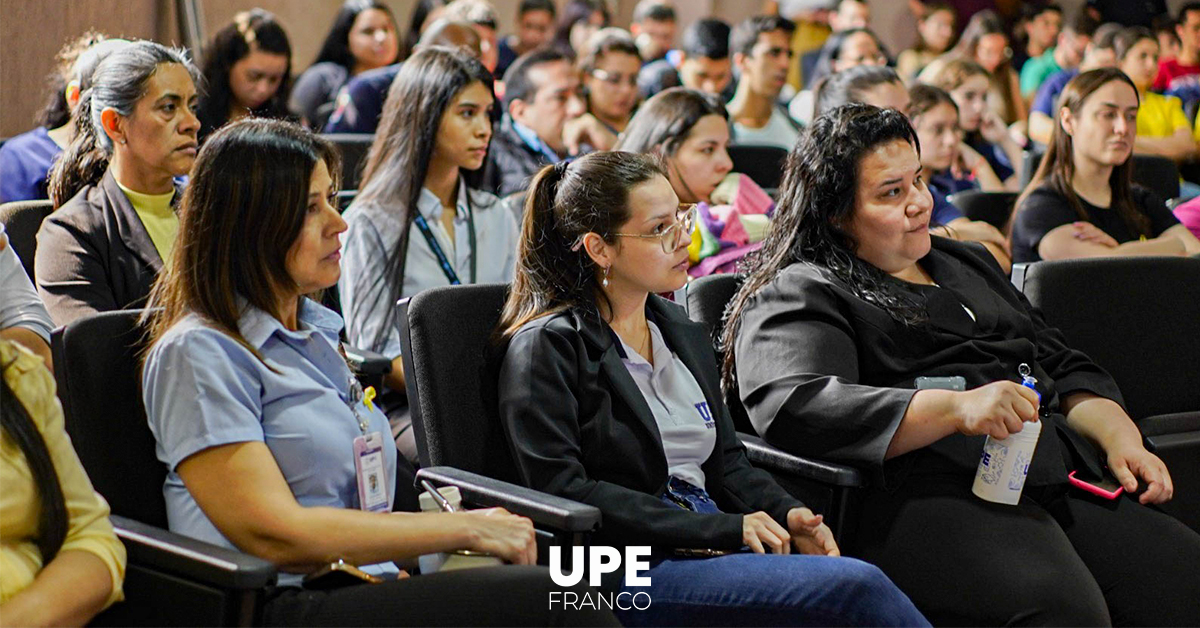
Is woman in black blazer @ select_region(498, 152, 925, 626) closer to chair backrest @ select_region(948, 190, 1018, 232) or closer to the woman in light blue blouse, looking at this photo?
the woman in light blue blouse

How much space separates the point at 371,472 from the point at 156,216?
121cm

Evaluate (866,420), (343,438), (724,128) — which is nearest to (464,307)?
(343,438)

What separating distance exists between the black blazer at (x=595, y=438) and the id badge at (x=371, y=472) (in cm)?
23

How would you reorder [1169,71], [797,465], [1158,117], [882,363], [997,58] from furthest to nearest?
[1169,71] → [997,58] → [1158,117] → [882,363] → [797,465]

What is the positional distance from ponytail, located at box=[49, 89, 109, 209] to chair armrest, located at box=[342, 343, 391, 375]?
714 mm

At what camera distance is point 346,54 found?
18.6 feet

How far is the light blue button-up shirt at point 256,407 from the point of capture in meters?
1.63

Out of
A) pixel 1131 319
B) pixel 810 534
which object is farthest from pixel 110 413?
pixel 1131 319

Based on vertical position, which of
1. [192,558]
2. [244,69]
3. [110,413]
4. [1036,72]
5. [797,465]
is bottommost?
[797,465]

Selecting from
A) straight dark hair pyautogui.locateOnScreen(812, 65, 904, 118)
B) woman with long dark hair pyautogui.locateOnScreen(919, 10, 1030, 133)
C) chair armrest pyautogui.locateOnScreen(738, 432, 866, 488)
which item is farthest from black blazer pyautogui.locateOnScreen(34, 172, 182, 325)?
woman with long dark hair pyautogui.locateOnScreen(919, 10, 1030, 133)

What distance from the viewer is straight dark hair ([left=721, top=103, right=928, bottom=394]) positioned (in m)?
2.40

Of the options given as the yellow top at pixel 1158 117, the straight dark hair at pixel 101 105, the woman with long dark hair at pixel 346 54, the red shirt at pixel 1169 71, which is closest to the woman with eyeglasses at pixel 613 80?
the woman with long dark hair at pixel 346 54

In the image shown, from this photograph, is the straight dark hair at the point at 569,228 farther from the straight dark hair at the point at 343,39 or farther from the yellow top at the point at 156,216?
the straight dark hair at the point at 343,39

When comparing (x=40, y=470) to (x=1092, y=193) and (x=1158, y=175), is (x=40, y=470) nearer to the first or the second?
(x=1092, y=193)
